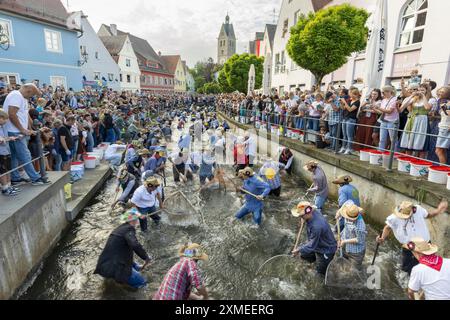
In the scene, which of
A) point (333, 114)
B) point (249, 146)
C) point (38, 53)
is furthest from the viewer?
point (38, 53)

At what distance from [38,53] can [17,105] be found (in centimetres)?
1920

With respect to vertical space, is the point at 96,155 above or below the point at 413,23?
below

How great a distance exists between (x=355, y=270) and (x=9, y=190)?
264 inches

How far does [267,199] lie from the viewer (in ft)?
31.7

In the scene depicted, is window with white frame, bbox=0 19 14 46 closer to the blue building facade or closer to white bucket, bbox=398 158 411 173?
the blue building facade

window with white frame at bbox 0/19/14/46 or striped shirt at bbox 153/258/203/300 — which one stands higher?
window with white frame at bbox 0/19/14/46

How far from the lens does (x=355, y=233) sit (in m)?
4.94

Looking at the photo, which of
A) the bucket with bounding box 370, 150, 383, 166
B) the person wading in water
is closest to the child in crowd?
the person wading in water

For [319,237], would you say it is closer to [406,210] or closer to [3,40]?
[406,210]

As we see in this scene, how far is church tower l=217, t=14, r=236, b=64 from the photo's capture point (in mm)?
121688

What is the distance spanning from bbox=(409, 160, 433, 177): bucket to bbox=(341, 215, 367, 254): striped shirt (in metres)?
2.49

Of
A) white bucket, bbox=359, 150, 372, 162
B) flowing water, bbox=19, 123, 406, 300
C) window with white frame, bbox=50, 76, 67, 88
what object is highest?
window with white frame, bbox=50, 76, 67, 88

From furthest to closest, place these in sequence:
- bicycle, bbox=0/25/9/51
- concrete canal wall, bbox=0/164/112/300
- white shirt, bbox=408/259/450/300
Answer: bicycle, bbox=0/25/9/51 < concrete canal wall, bbox=0/164/112/300 < white shirt, bbox=408/259/450/300

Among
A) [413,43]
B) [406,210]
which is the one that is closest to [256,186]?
[406,210]
